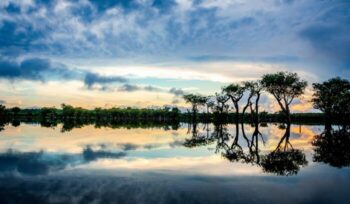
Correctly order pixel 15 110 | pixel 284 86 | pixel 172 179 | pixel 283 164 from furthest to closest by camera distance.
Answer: pixel 15 110
pixel 284 86
pixel 283 164
pixel 172 179

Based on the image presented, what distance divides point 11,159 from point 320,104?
6460 centimetres

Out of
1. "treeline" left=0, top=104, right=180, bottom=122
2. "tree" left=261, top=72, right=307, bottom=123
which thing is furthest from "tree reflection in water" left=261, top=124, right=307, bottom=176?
"treeline" left=0, top=104, right=180, bottom=122

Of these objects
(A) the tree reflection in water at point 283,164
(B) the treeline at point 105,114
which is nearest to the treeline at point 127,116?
(B) the treeline at point 105,114

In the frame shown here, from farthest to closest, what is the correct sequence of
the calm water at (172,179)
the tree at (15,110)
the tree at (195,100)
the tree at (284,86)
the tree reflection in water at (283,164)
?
1. the tree at (15,110)
2. the tree at (195,100)
3. the tree at (284,86)
4. the tree reflection in water at (283,164)
5. the calm water at (172,179)

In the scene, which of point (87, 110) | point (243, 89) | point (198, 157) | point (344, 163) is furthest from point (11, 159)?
point (87, 110)

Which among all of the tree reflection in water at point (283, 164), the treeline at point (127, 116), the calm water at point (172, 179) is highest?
the treeline at point (127, 116)

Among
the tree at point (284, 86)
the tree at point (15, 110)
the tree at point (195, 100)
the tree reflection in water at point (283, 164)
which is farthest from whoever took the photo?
the tree at point (15, 110)

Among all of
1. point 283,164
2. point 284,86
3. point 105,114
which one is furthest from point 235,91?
point 105,114

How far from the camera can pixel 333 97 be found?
67938 mm

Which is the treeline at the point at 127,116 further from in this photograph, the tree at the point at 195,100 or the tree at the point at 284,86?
the tree at the point at 284,86

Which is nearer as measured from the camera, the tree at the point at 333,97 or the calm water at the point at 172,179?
the calm water at the point at 172,179

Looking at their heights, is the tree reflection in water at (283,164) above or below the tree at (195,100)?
below

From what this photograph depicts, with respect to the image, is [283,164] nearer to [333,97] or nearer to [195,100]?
[333,97]

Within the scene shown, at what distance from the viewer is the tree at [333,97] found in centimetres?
6750
